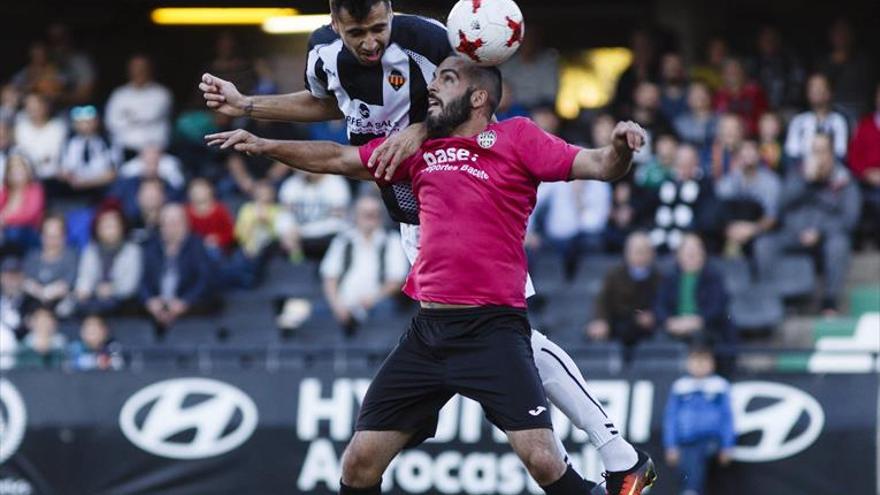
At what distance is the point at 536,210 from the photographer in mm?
16062

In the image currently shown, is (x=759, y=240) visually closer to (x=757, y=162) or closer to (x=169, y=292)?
(x=757, y=162)

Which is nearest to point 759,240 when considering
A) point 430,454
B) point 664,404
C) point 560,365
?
point 664,404

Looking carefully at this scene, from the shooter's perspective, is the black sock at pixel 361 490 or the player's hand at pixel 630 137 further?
the black sock at pixel 361 490

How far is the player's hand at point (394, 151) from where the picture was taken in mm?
8477

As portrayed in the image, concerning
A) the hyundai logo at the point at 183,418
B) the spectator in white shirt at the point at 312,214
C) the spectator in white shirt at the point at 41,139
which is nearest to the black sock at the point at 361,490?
the hyundai logo at the point at 183,418

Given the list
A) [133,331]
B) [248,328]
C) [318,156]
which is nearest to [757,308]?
[248,328]

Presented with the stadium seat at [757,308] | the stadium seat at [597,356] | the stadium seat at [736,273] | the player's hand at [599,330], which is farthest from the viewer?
the stadium seat at [736,273]

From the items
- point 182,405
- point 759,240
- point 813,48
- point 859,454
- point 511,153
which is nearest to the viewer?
point 511,153

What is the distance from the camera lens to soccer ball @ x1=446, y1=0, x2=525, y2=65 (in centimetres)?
834

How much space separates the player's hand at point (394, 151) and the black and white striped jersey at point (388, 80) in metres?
0.29

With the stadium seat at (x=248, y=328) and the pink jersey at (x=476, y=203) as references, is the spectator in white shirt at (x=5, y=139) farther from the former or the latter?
the pink jersey at (x=476, y=203)

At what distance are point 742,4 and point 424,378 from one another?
12.8m

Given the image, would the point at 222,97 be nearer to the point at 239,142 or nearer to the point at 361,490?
the point at 239,142

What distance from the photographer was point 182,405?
14.6 m
